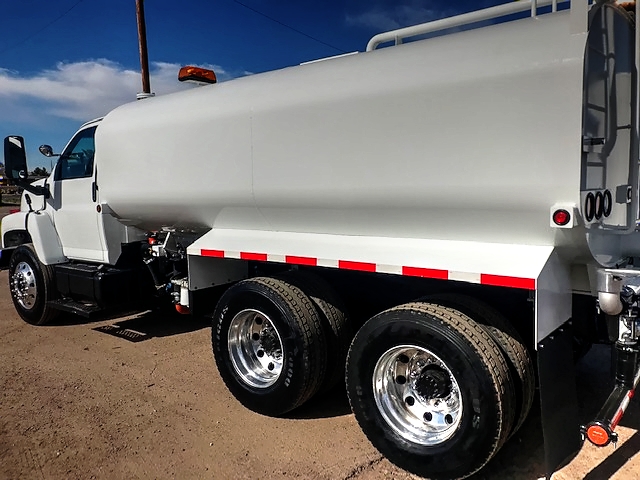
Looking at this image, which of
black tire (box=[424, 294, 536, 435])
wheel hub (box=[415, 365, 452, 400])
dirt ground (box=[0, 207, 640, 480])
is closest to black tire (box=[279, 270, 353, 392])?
dirt ground (box=[0, 207, 640, 480])

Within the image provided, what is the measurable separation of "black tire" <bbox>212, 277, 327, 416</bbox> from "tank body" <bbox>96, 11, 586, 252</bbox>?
560 millimetres

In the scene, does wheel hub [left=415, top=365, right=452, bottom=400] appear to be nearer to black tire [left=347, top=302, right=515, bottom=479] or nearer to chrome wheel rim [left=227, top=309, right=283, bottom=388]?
black tire [left=347, top=302, right=515, bottom=479]

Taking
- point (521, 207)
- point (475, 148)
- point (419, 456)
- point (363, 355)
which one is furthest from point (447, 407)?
point (475, 148)

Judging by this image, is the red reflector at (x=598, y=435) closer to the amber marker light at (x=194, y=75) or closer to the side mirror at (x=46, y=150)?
the amber marker light at (x=194, y=75)

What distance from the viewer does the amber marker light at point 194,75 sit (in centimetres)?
532

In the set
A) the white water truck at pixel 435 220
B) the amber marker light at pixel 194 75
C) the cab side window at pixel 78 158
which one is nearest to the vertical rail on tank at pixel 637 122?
the white water truck at pixel 435 220

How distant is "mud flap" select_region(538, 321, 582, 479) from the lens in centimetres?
300

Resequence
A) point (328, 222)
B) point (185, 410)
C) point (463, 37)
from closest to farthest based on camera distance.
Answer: point (463, 37) → point (328, 222) → point (185, 410)

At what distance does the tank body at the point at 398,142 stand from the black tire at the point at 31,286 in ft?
9.39

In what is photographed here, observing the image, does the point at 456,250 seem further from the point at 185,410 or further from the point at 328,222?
the point at 185,410

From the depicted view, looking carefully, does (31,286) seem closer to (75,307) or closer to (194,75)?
(75,307)

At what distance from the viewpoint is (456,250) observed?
3.36m

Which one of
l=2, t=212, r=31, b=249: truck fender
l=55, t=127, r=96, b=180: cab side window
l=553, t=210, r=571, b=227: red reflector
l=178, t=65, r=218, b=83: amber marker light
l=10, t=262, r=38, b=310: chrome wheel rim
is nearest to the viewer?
l=553, t=210, r=571, b=227: red reflector

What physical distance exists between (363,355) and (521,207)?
4.45 feet
